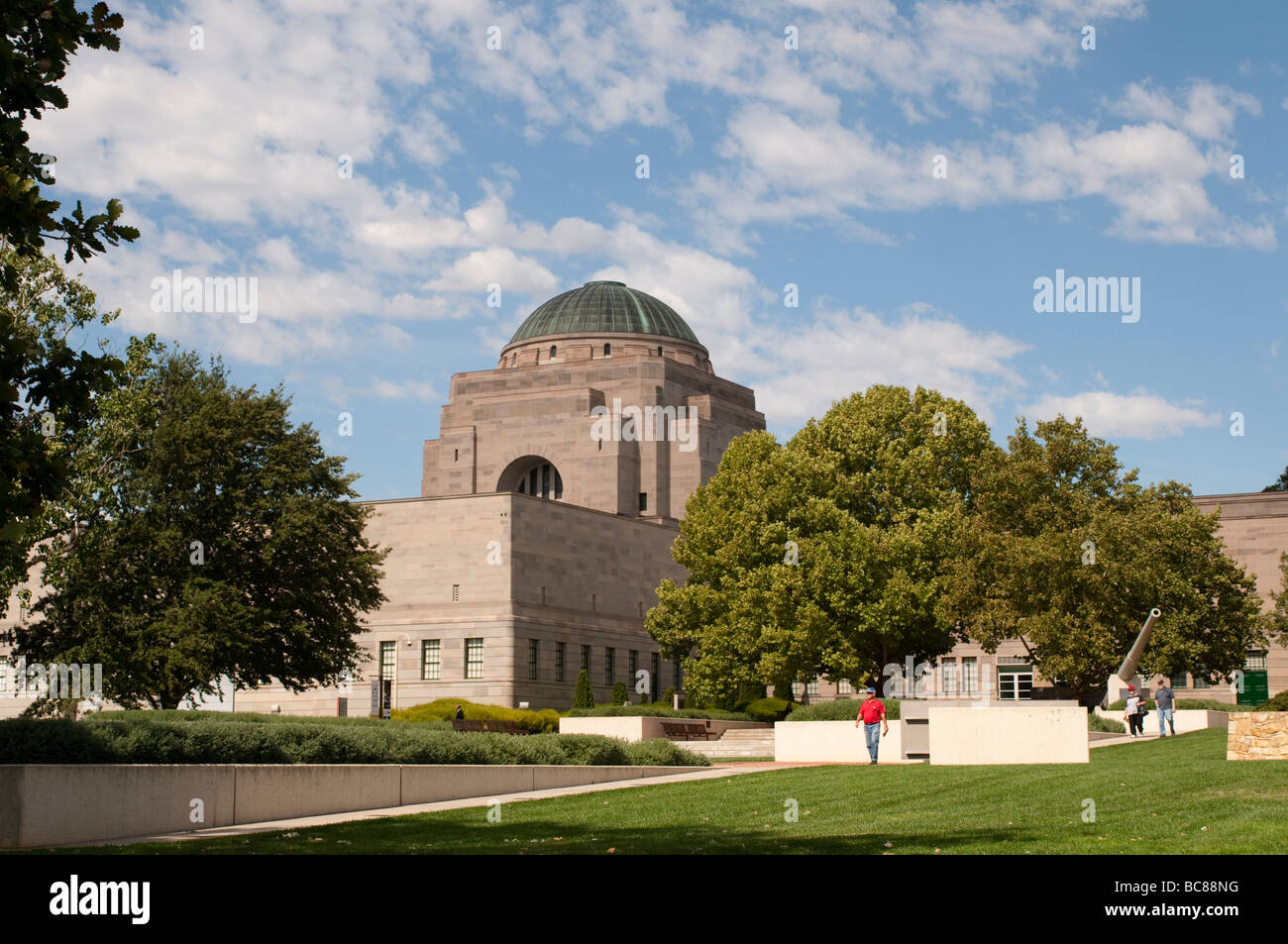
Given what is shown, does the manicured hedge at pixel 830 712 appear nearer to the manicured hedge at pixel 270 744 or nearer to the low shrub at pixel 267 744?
the manicured hedge at pixel 270 744

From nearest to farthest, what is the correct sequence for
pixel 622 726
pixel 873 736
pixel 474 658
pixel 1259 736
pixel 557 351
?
pixel 1259 736
pixel 873 736
pixel 622 726
pixel 474 658
pixel 557 351

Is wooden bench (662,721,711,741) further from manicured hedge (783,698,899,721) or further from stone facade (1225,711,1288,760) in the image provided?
stone facade (1225,711,1288,760)

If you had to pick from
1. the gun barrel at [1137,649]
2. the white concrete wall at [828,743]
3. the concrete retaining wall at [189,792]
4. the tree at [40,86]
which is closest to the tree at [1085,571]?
the gun barrel at [1137,649]

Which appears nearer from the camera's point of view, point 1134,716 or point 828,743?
point 828,743

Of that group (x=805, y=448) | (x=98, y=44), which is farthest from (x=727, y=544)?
(x=98, y=44)

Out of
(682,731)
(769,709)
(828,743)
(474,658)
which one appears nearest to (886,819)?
(828,743)

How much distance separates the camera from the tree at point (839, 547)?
157 ft

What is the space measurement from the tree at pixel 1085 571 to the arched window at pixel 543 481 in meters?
44.3

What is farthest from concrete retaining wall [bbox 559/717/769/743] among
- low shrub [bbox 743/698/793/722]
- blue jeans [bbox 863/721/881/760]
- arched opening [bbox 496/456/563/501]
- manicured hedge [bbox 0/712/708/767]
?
arched opening [bbox 496/456/563/501]

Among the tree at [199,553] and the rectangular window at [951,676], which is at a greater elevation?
the tree at [199,553]

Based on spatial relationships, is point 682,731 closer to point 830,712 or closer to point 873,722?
point 830,712

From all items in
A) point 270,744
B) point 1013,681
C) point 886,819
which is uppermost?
point 270,744

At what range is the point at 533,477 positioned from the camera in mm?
91938

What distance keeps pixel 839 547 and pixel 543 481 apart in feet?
149
